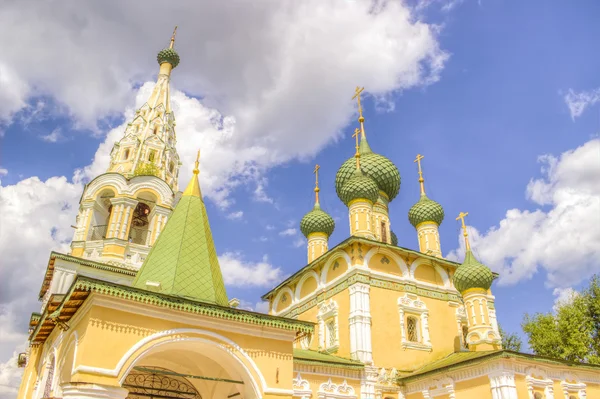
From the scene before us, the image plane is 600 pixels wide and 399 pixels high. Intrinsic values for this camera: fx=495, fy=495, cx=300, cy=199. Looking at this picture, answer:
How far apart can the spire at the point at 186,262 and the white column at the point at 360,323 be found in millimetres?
5527

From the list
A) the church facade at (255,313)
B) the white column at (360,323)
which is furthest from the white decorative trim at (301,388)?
the white column at (360,323)

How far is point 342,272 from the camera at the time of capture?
1522 centimetres

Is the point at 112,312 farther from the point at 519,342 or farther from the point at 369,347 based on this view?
the point at 519,342

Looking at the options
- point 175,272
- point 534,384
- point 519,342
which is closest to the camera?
point 175,272

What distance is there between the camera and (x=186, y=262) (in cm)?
902

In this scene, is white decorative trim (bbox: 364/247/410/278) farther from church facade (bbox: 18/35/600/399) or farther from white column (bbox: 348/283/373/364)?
white column (bbox: 348/283/373/364)

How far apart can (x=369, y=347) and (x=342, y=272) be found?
254 cm

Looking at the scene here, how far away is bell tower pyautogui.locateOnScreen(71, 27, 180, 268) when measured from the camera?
57.8 ft

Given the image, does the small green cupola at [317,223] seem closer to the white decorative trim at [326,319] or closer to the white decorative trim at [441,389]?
the white decorative trim at [326,319]

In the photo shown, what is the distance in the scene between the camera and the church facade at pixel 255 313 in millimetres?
7543

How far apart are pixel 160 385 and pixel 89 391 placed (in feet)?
10.3

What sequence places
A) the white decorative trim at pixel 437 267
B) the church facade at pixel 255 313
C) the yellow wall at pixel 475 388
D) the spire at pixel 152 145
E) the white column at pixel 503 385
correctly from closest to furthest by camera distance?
1. the church facade at pixel 255 313
2. the white column at pixel 503 385
3. the yellow wall at pixel 475 388
4. the white decorative trim at pixel 437 267
5. the spire at pixel 152 145

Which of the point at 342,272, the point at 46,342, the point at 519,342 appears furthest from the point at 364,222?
the point at 519,342

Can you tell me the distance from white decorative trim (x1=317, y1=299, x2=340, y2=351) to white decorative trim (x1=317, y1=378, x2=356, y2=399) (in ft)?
6.28
